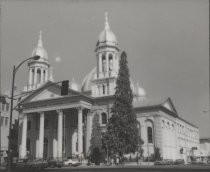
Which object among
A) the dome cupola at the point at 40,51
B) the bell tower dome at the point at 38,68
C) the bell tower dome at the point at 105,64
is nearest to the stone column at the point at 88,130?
the bell tower dome at the point at 105,64

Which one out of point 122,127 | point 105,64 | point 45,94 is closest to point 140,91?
point 105,64

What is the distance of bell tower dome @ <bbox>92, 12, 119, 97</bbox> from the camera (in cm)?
6388

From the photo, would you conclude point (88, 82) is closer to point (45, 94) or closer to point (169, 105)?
point (45, 94)

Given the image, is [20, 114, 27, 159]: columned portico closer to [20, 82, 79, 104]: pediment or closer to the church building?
the church building

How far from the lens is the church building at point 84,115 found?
6078 cm

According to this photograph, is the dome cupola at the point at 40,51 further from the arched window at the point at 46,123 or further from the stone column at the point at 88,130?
the stone column at the point at 88,130

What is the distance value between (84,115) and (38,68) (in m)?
17.4

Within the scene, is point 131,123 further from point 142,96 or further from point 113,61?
point 142,96

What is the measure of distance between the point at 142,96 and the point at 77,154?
3345 centimetres

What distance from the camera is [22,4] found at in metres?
20.9

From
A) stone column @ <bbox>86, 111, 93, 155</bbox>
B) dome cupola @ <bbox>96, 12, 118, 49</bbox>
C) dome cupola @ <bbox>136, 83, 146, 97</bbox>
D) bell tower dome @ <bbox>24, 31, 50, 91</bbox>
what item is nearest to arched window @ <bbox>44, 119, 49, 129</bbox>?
bell tower dome @ <bbox>24, 31, 50, 91</bbox>

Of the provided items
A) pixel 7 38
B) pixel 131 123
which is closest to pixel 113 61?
pixel 131 123

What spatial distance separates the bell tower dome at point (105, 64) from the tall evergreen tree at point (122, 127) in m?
10.9

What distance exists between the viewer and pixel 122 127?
5025 cm
